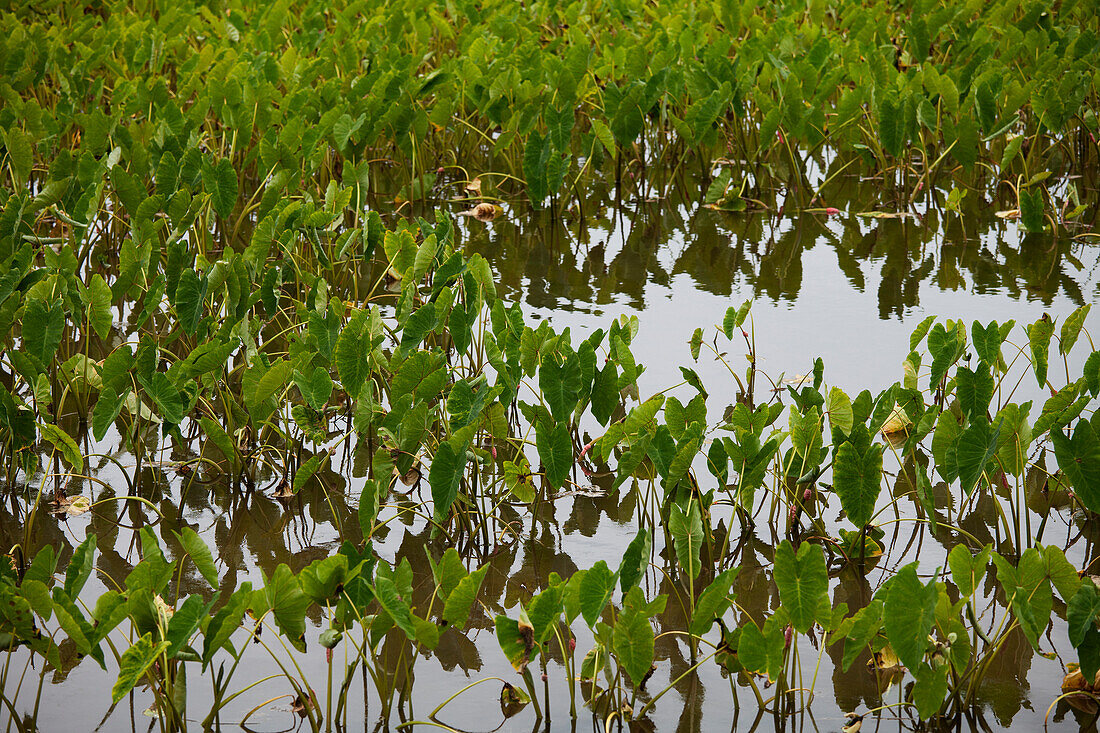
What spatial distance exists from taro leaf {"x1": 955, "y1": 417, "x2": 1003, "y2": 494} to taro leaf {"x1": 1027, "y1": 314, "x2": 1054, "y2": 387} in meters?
0.28

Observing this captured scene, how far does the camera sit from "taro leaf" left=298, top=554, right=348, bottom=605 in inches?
49.6

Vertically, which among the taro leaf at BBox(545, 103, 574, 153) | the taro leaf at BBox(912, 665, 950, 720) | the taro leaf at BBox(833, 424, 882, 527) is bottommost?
the taro leaf at BBox(912, 665, 950, 720)

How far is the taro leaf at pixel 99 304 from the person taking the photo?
1.96 metres

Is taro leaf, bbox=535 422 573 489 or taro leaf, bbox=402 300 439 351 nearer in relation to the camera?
taro leaf, bbox=535 422 573 489

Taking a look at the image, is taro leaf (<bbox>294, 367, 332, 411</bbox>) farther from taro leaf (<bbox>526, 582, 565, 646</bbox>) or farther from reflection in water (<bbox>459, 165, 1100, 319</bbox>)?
reflection in water (<bbox>459, 165, 1100, 319</bbox>)

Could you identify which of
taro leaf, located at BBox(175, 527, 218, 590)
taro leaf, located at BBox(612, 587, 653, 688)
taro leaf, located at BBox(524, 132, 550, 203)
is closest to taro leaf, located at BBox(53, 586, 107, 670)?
taro leaf, located at BBox(175, 527, 218, 590)

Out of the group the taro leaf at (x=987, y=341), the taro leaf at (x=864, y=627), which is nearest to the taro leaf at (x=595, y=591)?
the taro leaf at (x=864, y=627)

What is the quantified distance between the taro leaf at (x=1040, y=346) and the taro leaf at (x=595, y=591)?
855 millimetres

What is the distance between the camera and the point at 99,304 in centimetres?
197

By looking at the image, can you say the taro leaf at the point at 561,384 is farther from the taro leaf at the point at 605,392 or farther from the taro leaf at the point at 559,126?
the taro leaf at the point at 559,126

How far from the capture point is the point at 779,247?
3031mm

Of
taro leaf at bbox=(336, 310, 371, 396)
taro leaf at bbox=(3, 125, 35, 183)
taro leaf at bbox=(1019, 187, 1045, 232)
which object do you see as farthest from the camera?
taro leaf at bbox=(1019, 187, 1045, 232)

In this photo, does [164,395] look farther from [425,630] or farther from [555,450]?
[425,630]

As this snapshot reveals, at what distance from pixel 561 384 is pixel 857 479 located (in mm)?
473
